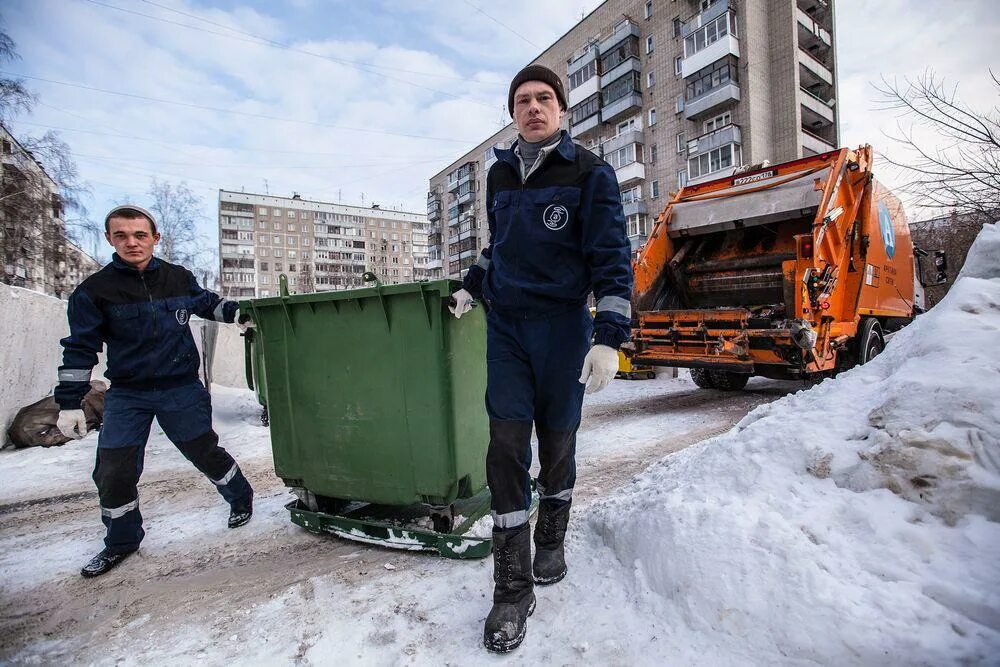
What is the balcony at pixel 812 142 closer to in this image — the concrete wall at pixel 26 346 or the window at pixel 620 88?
the window at pixel 620 88

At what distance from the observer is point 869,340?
19.2 feet

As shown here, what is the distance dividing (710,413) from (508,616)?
4.28 meters

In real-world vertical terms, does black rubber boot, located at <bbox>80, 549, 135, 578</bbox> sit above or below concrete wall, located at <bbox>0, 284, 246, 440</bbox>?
below

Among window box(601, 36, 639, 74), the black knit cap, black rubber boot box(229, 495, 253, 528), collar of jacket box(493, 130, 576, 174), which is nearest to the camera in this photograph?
collar of jacket box(493, 130, 576, 174)

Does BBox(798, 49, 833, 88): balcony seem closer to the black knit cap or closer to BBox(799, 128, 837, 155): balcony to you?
BBox(799, 128, 837, 155): balcony

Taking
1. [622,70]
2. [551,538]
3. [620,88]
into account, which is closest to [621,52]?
[622,70]

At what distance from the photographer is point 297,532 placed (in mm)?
2658

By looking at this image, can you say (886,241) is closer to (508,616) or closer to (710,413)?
(710,413)

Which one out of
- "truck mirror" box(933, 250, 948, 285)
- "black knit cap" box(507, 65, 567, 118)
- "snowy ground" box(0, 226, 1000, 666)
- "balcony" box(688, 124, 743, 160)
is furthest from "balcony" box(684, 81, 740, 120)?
"black knit cap" box(507, 65, 567, 118)

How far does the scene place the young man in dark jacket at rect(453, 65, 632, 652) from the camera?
174 cm

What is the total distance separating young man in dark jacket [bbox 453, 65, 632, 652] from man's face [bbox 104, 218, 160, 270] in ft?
6.43

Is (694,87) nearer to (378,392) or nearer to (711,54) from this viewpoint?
(711,54)

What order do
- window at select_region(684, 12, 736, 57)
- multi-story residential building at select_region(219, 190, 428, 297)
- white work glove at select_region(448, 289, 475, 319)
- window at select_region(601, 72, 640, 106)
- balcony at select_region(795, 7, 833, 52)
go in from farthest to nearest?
1. multi-story residential building at select_region(219, 190, 428, 297)
2. window at select_region(601, 72, 640, 106)
3. balcony at select_region(795, 7, 833, 52)
4. window at select_region(684, 12, 736, 57)
5. white work glove at select_region(448, 289, 475, 319)

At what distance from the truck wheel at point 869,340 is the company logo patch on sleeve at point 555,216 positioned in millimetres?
5382
